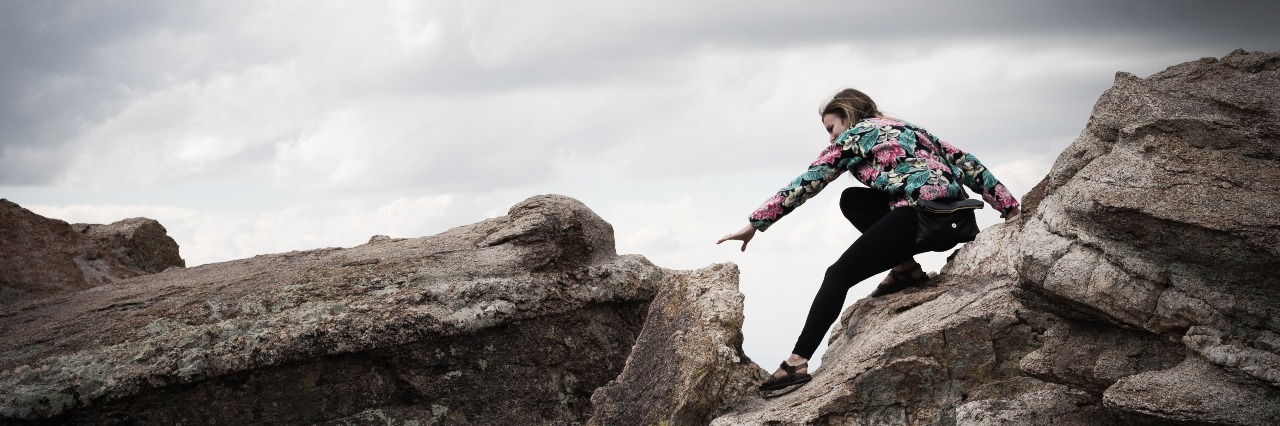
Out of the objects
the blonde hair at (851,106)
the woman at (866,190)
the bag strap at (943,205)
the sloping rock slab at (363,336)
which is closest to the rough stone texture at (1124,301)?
the woman at (866,190)

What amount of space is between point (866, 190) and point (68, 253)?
11.3m

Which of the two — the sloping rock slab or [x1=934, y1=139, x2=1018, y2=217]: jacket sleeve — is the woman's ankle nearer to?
[x1=934, y1=139, x2=1018, y2=217]: jacket sleeve

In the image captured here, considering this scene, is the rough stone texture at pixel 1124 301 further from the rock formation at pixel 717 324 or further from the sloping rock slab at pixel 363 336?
the sloping rock slab at pixel 363 336

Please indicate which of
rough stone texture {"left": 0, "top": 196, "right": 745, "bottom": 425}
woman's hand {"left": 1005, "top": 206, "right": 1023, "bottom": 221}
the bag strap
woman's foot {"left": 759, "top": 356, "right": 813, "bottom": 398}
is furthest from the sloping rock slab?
woman's hand {"left": 1005, "top": 206, "right": 1023, "bottom": 221}

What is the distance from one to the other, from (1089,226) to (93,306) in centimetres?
1043

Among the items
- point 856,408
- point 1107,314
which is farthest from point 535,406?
point 1107,314

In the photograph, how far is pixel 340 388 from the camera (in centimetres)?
1170

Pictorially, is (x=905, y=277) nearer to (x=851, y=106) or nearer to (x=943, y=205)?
(x=943, y=205)

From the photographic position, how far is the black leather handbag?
1056cm

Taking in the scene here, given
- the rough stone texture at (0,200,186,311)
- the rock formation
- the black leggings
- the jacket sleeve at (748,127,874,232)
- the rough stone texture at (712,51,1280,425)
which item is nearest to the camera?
the rough stone texture at (712,51,1280,425)

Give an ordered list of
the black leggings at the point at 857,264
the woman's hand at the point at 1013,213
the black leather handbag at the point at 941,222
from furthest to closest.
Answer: the woman's hand at the point at 1013,213, the black leggings at the point at 857,264, the black leather handbag at the point at 941,222

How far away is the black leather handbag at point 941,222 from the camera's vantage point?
10.6 m

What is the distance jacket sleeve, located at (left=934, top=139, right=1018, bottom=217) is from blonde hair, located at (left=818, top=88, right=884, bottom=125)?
739 millimetres

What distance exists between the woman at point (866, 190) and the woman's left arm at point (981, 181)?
0.02 m
